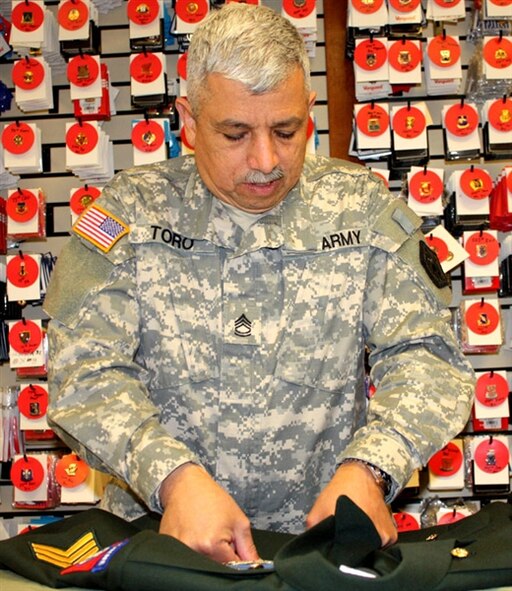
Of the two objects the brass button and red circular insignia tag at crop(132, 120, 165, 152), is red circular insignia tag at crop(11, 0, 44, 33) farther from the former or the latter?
the brass button

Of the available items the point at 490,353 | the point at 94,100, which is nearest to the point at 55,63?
the point at 94,100

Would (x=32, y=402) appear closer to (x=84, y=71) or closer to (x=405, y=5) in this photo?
(x=84, y=71)

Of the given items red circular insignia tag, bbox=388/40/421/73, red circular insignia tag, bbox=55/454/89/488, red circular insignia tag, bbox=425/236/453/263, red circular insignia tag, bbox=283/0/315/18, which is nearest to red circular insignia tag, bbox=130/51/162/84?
red circular insignia tag, bbox=283/0/315/18

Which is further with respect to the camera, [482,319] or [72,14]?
[72,14]

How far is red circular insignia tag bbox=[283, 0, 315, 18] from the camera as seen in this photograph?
3.67 meters

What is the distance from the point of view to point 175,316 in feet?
6.10

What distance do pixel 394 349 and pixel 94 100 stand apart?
2.38 metres

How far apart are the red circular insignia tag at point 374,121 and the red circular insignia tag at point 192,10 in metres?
0.76

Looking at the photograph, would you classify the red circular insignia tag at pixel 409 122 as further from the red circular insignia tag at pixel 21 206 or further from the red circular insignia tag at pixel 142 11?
the red circular insignia tag at pixel 21 206

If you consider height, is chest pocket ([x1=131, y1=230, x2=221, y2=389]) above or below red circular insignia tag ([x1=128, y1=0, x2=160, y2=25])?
below

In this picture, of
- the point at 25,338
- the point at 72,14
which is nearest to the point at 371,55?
the point at 72,14

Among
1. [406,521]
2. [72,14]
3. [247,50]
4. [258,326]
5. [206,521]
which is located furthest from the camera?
[72,14]

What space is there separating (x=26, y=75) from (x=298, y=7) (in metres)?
1.15

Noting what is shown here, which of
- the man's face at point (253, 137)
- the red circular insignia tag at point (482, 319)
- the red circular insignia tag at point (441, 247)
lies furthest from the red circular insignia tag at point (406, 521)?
the man's face at point (253, 137)
